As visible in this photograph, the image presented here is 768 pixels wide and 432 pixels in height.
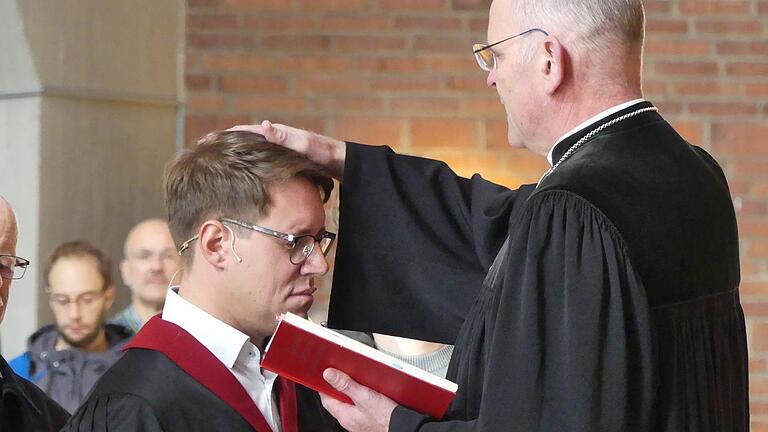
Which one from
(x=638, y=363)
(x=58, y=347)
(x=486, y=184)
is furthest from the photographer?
(x=58, y=347)

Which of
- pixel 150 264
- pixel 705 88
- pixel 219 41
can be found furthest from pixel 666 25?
pixel 150 264

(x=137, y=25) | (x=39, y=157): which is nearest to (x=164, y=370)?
(x=39, y=157)

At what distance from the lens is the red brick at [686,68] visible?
19.1 feet

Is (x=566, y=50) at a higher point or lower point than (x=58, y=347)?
higher

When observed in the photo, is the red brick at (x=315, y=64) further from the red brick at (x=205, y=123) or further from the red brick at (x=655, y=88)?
the red brick at (x=655, y=88)

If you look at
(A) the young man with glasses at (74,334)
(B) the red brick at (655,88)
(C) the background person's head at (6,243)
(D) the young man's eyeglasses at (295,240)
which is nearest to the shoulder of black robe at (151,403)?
(D) the young man's eyeglasses at (295,240)

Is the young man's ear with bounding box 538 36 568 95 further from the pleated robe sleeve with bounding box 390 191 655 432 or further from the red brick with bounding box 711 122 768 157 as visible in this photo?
the red brick with bounding box 711 122 768 157

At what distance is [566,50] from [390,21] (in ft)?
12.1

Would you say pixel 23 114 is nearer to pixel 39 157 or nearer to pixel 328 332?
pixel 39 157

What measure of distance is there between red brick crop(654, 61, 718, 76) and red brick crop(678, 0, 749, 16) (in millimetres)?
248

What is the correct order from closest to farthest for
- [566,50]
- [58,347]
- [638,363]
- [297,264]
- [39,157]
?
[638,363], [566,50], [297,264], [58,347], [39,157]

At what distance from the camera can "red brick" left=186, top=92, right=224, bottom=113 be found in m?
5.82

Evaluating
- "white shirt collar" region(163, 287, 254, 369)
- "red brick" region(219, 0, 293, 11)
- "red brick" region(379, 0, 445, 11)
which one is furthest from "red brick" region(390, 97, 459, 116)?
"white shirt collar" region(163, 287, 254, 369)

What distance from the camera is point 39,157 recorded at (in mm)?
5613
